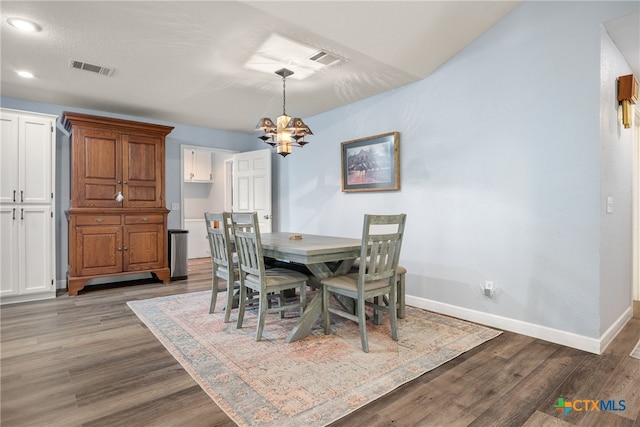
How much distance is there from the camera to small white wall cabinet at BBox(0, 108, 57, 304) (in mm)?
3578

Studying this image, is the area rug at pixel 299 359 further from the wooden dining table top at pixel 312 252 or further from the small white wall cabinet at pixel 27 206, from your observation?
the small white wall cabinet at pixel 27 206

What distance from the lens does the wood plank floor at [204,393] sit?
1.66 meters

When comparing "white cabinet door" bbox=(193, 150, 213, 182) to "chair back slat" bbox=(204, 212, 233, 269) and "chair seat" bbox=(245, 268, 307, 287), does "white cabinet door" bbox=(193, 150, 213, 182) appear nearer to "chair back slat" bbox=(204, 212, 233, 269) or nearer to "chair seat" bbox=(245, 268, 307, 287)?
"chair back slat" bbox=(204, 212, 233, 269)

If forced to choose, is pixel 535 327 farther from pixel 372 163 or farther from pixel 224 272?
pixel 224 272

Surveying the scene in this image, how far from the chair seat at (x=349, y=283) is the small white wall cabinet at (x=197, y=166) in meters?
5.40

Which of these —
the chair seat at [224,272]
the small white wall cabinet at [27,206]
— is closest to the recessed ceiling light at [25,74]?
the small white wall cabinet at [27,206]

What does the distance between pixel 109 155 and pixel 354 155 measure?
3.08 m

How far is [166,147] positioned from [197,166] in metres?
2.03

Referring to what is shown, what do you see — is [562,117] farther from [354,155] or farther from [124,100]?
[124,100]

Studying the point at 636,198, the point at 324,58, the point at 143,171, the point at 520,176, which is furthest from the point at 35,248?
the point at 636,198

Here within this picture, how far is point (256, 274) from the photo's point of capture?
8.55ft

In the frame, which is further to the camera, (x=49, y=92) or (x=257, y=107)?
(x=257, y=107)

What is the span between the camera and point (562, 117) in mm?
2566

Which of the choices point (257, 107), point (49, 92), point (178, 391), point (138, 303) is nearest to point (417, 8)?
point (257, 107)
